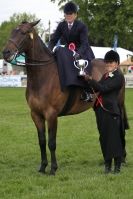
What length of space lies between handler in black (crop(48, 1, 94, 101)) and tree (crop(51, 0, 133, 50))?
35203mm

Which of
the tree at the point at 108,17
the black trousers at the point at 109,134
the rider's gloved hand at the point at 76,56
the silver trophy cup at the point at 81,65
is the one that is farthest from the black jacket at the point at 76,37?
the tree at the point at 108,17

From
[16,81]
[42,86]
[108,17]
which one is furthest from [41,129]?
[16,81]

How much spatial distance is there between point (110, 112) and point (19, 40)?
209cm

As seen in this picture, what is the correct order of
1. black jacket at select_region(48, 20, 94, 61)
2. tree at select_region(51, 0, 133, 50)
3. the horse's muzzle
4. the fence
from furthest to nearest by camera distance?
the fence
tree at select_region(51, 0, 133, 50)
black jacket at select_region(48, 20, 94, 61)
the horse's muzzle

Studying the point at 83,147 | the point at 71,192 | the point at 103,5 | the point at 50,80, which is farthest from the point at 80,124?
the point at 103,5

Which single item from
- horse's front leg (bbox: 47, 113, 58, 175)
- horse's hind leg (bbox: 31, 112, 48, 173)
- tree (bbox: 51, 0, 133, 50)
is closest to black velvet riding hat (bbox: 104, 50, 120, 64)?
horse's front leg (bbox: 47, 113, 58, 175)

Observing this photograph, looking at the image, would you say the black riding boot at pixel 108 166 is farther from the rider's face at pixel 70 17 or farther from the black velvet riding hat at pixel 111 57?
the rider's face at pixel 70 17

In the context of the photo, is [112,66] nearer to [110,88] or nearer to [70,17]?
[110,88]

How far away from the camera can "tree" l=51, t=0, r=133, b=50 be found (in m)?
45.3

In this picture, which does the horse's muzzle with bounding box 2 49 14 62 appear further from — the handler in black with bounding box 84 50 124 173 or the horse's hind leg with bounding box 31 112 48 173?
the handler in black with bounding box 84 50 124 173

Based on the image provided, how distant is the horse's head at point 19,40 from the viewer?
8508 millimetres

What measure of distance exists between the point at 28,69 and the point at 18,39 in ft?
2.28

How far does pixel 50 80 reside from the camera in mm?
9070

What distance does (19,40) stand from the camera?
28.6ft
